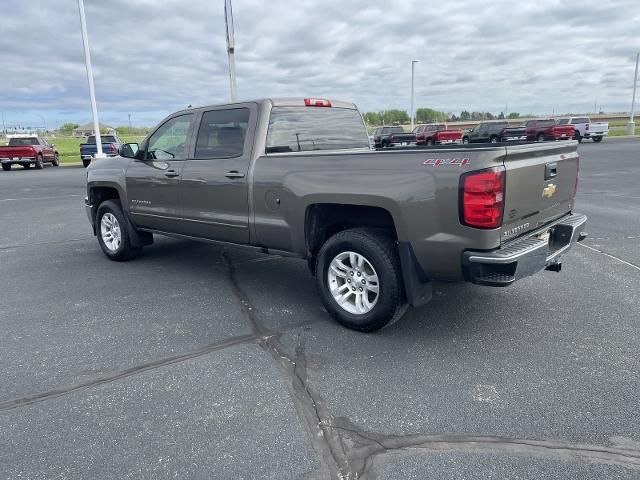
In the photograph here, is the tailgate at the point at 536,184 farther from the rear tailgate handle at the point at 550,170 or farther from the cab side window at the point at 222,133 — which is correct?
the cab side window at the point at 222,133

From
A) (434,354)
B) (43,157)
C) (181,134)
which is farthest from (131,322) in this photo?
Answer: (43,157)

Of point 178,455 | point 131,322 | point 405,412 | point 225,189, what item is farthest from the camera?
point 225,189

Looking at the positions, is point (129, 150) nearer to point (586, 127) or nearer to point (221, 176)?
point (221, 176)

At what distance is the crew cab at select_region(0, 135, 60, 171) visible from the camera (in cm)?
2550

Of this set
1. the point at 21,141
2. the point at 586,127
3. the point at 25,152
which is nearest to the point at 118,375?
the point at 25,152

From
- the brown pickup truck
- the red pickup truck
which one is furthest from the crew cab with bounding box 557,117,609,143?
the brown pickup truck

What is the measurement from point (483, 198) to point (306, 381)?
1.70 meters

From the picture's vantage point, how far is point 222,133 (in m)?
5.07

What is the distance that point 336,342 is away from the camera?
3.90 metres

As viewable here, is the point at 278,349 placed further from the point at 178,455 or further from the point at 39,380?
the point at 39,380

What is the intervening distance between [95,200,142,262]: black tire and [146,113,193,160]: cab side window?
101cm

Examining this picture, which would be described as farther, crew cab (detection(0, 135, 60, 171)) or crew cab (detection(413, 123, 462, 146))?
crew cab (detection(413, 123, 462, 146))

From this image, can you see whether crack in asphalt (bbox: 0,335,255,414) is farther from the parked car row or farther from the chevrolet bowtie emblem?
the parked car row

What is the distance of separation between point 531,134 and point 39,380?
119 feet
